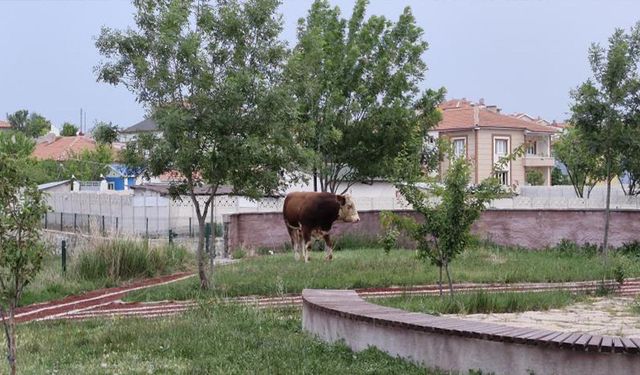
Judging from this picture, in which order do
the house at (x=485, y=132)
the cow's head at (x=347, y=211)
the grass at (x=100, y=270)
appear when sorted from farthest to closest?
the house at (x=485, y=132), the cow's head at (x=347, y=211), the grass at (x=100, y=270)

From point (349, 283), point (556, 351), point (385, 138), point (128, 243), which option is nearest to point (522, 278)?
point (349, 283)

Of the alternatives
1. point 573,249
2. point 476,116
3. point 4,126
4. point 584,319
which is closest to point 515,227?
point 573,249

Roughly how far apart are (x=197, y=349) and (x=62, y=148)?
92605 mm

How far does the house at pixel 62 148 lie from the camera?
91562 millimetres

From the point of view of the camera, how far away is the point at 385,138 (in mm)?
31250

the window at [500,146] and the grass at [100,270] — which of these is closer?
the grass at [100,270]

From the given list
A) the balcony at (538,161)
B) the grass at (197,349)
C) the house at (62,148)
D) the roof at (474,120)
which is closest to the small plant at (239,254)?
the grass at (197,349)

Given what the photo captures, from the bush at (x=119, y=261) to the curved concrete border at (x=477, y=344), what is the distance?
40.5 ft

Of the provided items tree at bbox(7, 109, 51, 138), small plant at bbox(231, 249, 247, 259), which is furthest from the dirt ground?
tree at bbox(7, 109, 51, 138)

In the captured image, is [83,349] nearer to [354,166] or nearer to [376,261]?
[376,261]

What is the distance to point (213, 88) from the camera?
55.8 feet

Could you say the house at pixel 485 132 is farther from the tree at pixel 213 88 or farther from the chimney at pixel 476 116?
the tree at pixel 213 88

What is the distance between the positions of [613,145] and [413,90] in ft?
35.7

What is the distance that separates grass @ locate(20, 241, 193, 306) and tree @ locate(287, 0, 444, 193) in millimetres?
9458
